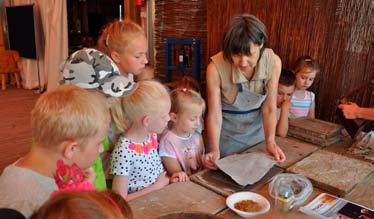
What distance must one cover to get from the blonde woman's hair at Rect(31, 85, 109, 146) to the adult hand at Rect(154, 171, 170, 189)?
0.50m

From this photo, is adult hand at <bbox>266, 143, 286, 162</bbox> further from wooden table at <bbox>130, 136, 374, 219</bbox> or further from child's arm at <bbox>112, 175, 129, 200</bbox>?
child's arm at <bbox>112, 175, 129, 200</bbox>

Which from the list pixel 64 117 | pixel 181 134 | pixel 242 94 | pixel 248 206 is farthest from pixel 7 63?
pixel 248 206

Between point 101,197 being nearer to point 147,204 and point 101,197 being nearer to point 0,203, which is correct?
point 0,203

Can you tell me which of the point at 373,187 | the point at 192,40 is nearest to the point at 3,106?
the point at 192,40

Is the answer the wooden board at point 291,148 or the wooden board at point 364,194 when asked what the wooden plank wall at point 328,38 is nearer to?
the wooden board at point 291,148

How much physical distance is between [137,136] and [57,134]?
1.47 ft

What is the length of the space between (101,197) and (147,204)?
0.50m

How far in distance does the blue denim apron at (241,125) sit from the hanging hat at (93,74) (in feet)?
2.18

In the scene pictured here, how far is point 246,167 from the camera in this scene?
3.85 ft

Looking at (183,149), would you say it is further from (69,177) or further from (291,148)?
(69,177)

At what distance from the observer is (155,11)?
285 cm

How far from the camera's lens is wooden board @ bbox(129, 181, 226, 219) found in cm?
96

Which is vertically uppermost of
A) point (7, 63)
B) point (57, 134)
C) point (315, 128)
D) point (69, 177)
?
point (57, 134)

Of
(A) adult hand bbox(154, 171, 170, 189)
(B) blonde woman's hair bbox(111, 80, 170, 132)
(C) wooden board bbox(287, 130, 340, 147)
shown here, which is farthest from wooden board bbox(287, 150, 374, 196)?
(B) blonde woman's hair bbox(111, 80, 170, 132)
